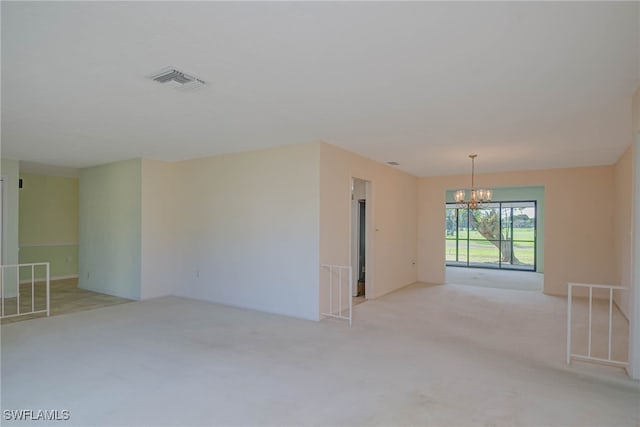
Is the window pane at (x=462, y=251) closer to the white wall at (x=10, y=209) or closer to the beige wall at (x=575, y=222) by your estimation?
the beige wall at (x=575, y=222)

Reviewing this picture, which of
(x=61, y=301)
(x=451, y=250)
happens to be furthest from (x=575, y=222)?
(x=61, y=301)

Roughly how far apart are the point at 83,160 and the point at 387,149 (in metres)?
5.50

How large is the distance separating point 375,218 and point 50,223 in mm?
7787

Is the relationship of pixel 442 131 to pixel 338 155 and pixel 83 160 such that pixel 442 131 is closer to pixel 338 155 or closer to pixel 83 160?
pixel 338 155

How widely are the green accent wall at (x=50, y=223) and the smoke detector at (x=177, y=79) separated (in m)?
7.49

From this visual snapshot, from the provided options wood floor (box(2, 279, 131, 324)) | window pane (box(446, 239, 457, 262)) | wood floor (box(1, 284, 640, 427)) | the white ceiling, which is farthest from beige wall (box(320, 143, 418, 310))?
window pane (box(446, 239, 457, 262))

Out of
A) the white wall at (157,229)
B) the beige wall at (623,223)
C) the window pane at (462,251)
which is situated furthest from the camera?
the window pane at (462,251)

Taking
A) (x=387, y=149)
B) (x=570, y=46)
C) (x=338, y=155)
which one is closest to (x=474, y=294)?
(x=387, y=149)

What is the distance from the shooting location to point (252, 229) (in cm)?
557

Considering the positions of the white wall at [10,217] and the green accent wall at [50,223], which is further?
the green accent wall at [50,223]

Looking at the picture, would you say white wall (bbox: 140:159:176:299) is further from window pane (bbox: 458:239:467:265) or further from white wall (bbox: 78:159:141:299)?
window pane (bbox: 458:239:467:265)

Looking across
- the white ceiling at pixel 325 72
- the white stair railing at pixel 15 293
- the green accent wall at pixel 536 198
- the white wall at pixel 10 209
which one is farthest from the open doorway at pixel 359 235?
the white wall at pixel 10 209

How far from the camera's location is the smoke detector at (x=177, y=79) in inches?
105

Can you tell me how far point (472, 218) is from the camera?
40.1 feet
